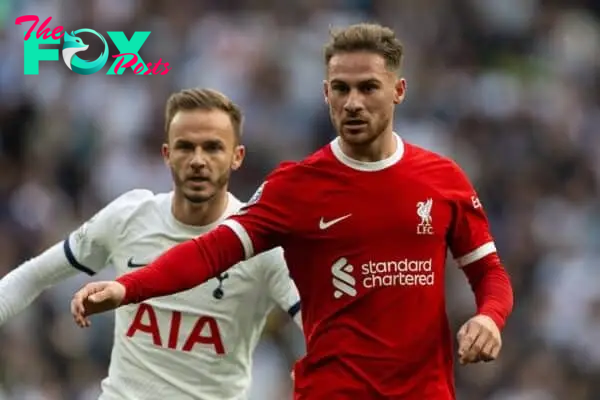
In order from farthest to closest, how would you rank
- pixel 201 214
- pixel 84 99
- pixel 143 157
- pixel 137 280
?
pixel 84 99 → pixel 143 157 → pixel 201 214 → pixel 137 280

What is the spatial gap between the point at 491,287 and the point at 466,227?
26cm

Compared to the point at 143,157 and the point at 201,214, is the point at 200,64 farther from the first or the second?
the point at 201,214

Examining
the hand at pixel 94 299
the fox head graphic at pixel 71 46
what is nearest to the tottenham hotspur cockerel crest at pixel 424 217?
the hand at pixel 94 299

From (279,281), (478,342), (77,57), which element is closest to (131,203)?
(279,281)

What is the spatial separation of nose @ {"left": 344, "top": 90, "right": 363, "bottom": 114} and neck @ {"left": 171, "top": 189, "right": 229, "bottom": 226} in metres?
1.23

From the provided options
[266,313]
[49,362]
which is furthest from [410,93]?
[266,313]

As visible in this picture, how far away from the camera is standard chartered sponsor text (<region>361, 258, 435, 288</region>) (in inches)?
272

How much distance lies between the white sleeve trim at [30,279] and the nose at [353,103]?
6.18ft

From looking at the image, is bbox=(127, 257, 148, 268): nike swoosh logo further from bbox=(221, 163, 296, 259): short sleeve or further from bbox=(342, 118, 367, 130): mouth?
bbox=(342, 118, 367, 130): mouth

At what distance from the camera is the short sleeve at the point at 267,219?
7.00m

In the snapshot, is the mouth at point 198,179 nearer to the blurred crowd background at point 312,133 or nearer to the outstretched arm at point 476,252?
the outstretched arm at point 476,252

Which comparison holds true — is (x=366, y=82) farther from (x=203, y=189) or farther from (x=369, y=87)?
(x=203, y=189)

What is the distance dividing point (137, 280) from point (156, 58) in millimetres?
9492

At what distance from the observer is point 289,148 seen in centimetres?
1507
